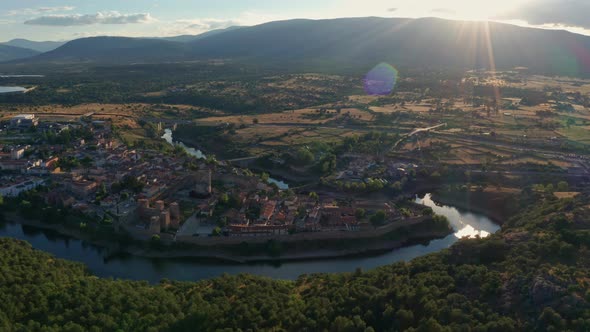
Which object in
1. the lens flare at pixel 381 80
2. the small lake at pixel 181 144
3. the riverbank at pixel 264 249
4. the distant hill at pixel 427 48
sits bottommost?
the riverbank at pixel 264 249

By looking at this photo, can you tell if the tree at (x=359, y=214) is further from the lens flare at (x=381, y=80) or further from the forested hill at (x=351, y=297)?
the lens flare at (x=381, y=80)

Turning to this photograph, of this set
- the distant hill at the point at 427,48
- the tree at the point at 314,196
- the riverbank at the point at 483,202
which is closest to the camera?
the riverbank at the point at 483,202

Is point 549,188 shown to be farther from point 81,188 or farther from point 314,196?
point 81,188

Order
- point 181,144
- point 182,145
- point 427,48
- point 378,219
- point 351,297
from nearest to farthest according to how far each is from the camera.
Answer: point 351,297
point 378,219
point 182,145
point 181,144
point 427,48

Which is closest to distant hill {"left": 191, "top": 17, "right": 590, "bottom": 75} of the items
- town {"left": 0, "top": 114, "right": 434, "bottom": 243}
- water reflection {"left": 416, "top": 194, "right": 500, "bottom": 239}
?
town {"left": 0, "top": 114, "right": 434, "bottom": 243}

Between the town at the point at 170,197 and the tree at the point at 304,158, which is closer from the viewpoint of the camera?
the town at the point at 170,197

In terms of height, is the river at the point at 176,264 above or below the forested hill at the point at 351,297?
below

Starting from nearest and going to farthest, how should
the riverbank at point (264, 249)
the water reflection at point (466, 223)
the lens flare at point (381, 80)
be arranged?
the riverbank at point (264, 249)
the water reflection at point (466, 223)
the lens flare at point (381, 80)

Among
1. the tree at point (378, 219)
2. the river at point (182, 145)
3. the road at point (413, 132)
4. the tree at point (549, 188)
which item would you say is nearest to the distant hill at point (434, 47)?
the road at point (413, 132)

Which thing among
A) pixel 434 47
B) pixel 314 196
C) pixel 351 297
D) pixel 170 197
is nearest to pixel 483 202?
pixel 314 196
